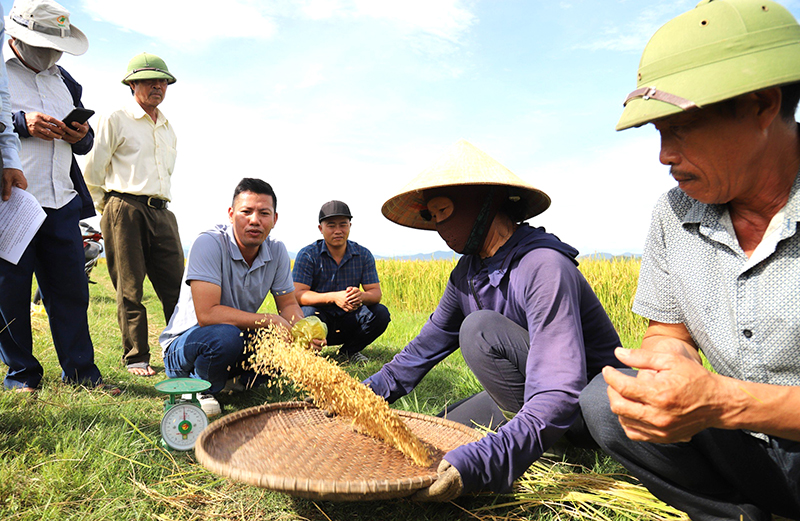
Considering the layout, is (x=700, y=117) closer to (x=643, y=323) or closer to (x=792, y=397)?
(x=792, y=397)

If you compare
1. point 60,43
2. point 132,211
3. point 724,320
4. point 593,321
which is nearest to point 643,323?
point 593,321

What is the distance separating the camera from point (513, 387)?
2465mm

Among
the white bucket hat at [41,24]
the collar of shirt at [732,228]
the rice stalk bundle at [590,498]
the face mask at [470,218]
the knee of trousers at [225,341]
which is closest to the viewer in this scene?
the collar of shirt at [732,228]

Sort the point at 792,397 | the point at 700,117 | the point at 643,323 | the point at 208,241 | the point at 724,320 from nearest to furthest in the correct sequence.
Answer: the point at 792,397
the point at 700,117
the point at 724,320
the point at 208,241
the point at 643,323

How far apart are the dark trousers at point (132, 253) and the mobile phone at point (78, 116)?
1.16 meters

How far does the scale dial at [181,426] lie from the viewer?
2572mm

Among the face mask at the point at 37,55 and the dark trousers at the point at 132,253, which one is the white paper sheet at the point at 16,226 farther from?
the dark trousers at the point at 132,253

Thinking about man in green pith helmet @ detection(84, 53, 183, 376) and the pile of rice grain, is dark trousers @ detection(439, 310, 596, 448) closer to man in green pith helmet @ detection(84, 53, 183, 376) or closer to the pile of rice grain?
the pile of rice grain

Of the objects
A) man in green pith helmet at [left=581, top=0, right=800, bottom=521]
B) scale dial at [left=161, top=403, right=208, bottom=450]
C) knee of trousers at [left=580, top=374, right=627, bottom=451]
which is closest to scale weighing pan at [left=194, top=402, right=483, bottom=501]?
scale dial at [left=161, top=403, right=208, bottom=450]

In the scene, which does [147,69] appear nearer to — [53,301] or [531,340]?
[53,301]

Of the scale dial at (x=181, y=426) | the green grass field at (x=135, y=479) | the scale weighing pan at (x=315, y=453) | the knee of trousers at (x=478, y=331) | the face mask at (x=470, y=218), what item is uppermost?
the face mask at (x=470, y=218)

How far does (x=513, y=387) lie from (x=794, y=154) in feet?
4.84

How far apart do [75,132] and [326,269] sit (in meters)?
2.61

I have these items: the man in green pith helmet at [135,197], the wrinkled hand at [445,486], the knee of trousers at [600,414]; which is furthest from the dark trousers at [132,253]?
the knee of trousers at [600,414]
